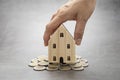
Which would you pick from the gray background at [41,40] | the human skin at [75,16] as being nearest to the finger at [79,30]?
the human skin at [75,16]

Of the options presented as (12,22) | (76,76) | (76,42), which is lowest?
(76,76)

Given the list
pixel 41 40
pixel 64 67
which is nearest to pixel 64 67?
pixel 64 67

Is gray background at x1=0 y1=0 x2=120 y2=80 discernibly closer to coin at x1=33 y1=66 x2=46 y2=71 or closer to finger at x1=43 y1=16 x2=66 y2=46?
coin at x1=33 y1=66 x2=46 y2=71

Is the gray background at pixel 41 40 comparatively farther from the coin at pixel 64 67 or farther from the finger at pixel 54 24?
the finger at pixel 54 24

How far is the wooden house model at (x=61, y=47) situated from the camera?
125 cm

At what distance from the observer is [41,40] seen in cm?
149

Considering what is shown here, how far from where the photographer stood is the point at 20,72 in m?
1.24

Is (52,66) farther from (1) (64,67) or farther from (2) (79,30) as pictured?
(2) (79,30)

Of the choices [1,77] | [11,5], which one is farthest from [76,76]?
[11,5]

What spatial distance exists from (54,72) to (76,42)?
118 millimetres

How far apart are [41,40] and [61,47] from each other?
0.80 feet

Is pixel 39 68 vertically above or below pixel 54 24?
below

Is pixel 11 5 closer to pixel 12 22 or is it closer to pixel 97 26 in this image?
pixel 12 22

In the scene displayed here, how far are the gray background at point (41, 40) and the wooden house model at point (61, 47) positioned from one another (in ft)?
0.19
